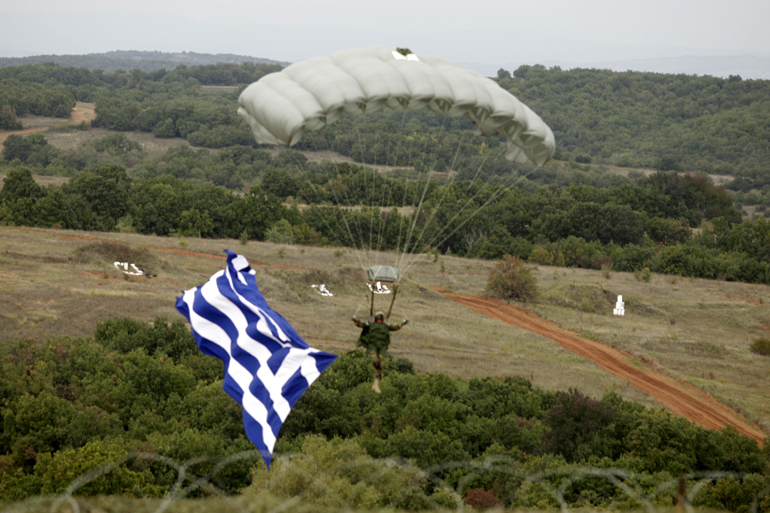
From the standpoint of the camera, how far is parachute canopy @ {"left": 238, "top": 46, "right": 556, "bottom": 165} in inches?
563

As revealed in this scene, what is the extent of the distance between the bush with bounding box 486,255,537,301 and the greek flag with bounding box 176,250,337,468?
30.4 meters

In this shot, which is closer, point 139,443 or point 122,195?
point 139,443

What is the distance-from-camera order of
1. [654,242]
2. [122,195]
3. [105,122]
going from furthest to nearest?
[105,122] → [654,242] → [122,195]

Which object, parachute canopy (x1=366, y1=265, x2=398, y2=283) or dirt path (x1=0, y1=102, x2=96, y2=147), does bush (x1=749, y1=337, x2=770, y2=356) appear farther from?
dirt path (x1=0, y1=102, x2=96, y2=147)

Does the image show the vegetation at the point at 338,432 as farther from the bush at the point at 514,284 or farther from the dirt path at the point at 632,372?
the bush at the point at 514,284

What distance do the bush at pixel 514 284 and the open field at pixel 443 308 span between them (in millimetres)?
1185

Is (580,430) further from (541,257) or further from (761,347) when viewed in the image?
(541,257)

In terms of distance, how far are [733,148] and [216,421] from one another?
15025cm

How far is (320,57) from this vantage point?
53.3 feet

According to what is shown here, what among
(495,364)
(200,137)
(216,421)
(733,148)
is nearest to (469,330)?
(495,364)

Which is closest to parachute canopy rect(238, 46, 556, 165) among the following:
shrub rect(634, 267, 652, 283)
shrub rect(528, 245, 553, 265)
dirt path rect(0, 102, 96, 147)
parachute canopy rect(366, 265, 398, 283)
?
parachute canopy rect(366, 265, 398, 283)

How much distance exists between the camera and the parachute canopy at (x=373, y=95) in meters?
14.3

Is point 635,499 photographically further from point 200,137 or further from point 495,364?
point 200,137

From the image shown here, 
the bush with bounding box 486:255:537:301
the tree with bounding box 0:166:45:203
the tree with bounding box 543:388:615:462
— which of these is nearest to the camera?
the tree with bounding box 543:388:615:462
